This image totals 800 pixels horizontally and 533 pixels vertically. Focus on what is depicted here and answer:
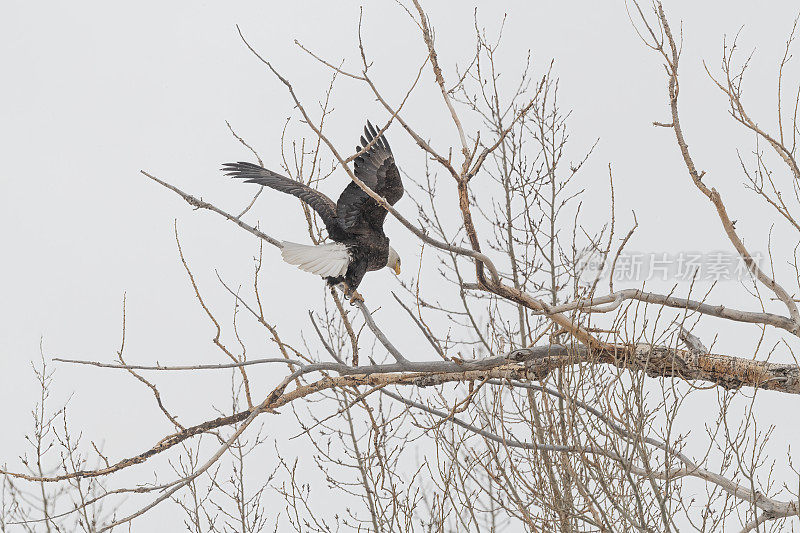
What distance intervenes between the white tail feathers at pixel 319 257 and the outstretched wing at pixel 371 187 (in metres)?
0.24

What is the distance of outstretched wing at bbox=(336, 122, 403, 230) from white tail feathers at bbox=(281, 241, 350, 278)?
0.79 ft

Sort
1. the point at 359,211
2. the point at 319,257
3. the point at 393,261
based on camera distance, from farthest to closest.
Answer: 1. the point at 393,261
2. the point at 359,211
3. the point at 319,257

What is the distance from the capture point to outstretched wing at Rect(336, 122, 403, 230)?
16.1 feet

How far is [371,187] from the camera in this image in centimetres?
496

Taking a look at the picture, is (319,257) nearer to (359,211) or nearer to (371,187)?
(359,211)

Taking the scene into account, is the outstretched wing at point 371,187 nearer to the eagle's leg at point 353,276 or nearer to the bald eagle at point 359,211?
the bald eagle at point 359,211

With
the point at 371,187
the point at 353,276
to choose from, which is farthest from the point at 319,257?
the point at 371,187

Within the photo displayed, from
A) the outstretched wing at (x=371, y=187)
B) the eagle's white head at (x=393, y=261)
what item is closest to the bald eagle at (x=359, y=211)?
the outstretched wing at (x=371, y=187)

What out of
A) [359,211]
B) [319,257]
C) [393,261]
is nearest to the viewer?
[319,257]

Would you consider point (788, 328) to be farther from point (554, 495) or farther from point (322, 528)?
point (322, 528)

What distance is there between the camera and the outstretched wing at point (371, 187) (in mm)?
4922

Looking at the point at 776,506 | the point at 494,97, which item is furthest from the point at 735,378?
the point at 494,97

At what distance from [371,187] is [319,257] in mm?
719

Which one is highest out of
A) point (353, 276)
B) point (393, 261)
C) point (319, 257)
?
point (393, 261)
